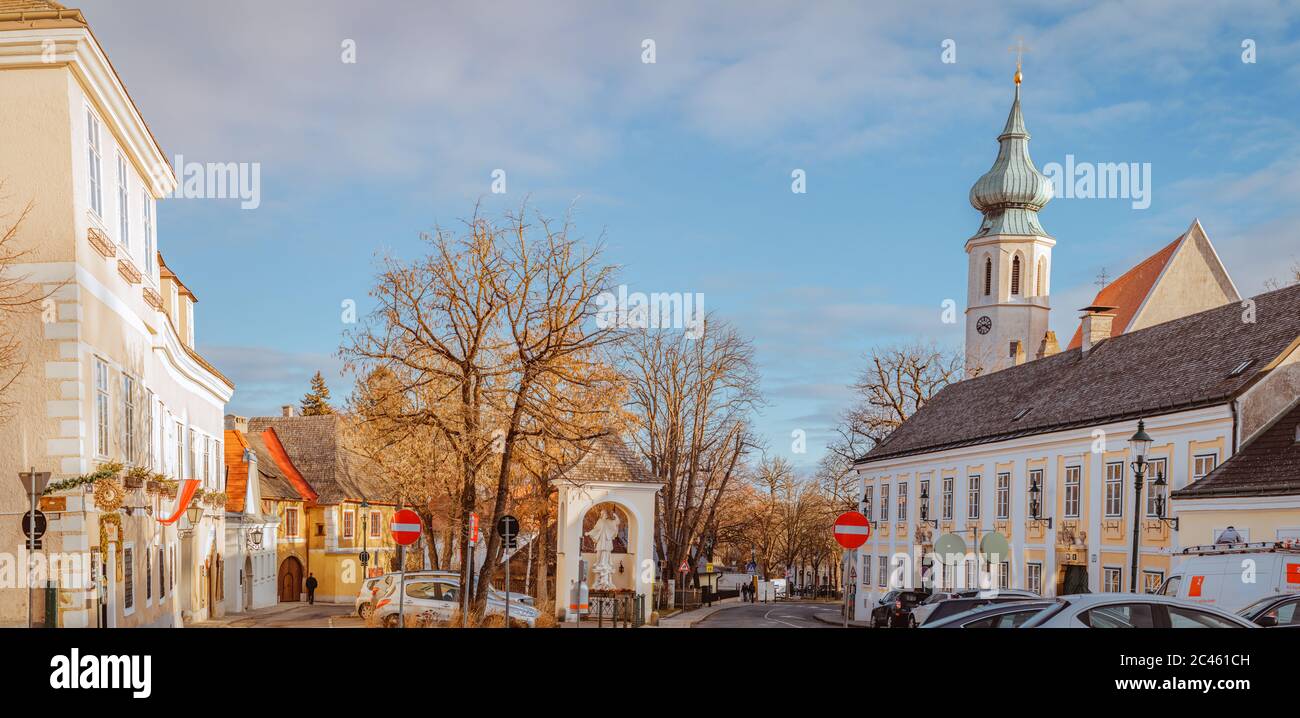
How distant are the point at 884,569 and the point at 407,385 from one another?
108 feet

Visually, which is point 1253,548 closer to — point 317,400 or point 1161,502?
point 1161,502

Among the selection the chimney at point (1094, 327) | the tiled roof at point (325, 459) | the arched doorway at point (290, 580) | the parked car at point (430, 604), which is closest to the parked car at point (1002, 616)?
the parked car at point (430, 604)

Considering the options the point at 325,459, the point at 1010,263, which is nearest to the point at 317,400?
the point at 325,459

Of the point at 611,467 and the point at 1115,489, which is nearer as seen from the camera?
the point at 1115,489

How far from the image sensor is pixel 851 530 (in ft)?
69.3

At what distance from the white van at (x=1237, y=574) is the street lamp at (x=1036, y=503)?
14.7 m

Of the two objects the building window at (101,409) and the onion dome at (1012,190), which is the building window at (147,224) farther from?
the onion dome at (1012,190)

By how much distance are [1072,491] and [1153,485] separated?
4.90 meters

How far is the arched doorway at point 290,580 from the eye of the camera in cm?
5754

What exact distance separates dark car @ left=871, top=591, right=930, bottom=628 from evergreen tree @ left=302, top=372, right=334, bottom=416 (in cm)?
6845

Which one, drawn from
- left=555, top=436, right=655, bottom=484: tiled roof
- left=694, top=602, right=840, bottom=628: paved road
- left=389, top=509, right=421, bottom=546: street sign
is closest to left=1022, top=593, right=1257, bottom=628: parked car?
left=389, top=509, right=421, bottom=546: street sign
